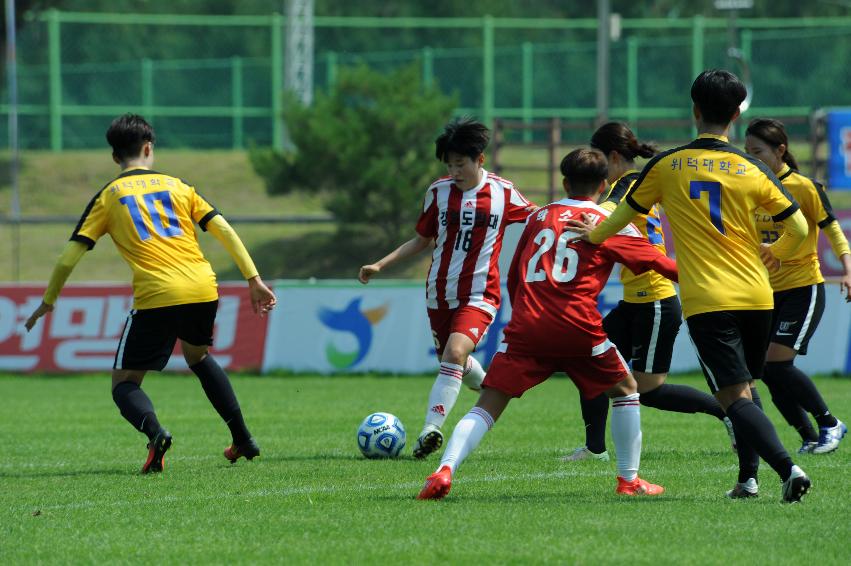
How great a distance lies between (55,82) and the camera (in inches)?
1105

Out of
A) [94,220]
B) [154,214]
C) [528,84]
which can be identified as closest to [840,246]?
[154,214]

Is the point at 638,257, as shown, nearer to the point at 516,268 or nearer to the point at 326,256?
the point at 516,268

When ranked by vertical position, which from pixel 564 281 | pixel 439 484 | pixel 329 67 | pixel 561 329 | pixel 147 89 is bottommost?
pixel 439 484

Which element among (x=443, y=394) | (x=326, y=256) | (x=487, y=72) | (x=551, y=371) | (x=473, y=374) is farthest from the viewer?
(x=487, y=72)

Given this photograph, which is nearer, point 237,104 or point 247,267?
point 247,267

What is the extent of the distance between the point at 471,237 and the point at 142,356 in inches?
85.5

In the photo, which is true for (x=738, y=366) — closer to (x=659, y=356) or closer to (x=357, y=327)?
(x=659, y=356)

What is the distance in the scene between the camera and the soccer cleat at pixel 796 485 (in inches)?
226

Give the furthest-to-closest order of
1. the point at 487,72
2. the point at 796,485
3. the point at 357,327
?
the point at 487,72 < the point at 357,327 < the point at 796,485

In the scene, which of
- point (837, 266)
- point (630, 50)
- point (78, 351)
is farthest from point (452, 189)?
point (630, 50)

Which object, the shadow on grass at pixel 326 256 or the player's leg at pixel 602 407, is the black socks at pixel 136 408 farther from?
the shadow on grass at pixel 326 256

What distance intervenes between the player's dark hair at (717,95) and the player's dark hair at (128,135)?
339 cm

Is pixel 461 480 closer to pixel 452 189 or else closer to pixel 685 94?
pixel 452 189

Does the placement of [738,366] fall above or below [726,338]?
below
